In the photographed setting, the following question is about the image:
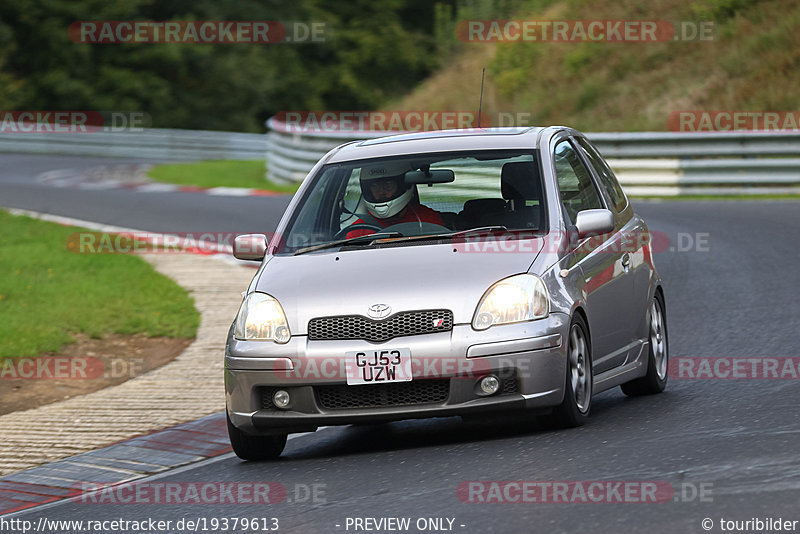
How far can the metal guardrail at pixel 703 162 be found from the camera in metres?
21.5

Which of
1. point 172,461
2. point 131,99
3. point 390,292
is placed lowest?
point 172,461

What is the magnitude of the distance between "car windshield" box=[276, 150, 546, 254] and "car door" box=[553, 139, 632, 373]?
0.78 feet

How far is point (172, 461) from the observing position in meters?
7.86

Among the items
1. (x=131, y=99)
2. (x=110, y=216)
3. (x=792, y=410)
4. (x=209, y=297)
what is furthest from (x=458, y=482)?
(x=131, y=99)

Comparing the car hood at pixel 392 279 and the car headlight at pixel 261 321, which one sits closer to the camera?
the car hood at pixel 392 279

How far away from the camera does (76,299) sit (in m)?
13.3

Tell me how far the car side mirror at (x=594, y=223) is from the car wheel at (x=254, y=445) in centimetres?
195

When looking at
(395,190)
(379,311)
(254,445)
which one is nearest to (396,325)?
(379,311)

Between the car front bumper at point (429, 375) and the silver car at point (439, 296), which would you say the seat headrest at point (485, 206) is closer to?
the silver car at point (439, 296)

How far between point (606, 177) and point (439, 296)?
97.7 inches

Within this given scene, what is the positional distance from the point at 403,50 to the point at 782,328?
165 feet

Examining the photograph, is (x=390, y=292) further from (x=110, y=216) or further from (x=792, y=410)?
(x=110, y=216)

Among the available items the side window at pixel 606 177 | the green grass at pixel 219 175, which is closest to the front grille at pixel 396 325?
the side window at pixel 606 177

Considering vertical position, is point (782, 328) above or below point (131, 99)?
below
